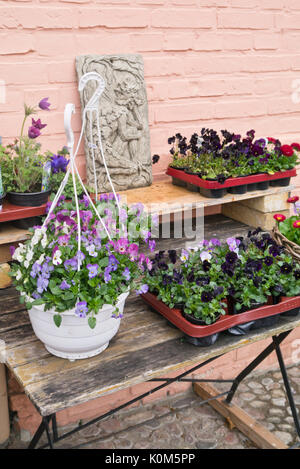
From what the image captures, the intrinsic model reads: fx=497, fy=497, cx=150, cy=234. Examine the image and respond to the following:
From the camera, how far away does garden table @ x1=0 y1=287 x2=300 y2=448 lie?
136 centimetres

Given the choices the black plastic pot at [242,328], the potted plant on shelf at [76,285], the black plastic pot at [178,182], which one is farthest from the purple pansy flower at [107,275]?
the black plastic pot at [178,182]

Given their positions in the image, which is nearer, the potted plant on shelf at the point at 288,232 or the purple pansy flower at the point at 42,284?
the purple pansy flower at the point at 42,284

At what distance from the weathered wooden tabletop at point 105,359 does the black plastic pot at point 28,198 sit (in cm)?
38

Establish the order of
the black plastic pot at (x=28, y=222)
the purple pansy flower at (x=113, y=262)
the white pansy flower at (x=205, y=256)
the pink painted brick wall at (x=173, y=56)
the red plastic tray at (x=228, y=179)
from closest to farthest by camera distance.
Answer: the purple pansy flower at (x=113, y=262) < the white pansy flower at (x=205, y=256) < the black plastic pot at (x=28, y=222) < the pink painted brick wall at (x=173, y=56) < the red plastic tray at (x=228, y=179)

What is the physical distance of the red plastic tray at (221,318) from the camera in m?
1.54

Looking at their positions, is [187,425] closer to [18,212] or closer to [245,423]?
[245,423]

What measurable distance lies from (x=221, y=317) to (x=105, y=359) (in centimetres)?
40

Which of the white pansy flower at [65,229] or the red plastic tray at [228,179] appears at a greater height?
the red plastic tray at [228,179]

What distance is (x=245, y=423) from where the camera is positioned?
8.36ft

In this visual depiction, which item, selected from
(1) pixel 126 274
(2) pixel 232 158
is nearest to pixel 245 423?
(2) pixel 232 158

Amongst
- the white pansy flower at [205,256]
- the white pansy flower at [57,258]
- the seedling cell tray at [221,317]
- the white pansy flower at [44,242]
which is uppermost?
the white pansy flower at [44,242]

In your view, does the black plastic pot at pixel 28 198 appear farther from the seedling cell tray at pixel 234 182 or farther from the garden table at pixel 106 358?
the seedling cell tray at pixel 234 182

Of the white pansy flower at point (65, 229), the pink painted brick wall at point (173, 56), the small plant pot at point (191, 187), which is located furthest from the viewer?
the small plant pot at point (191, 187)
